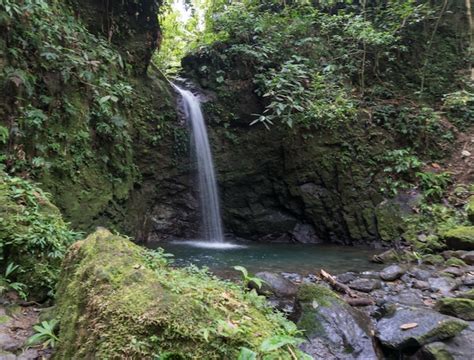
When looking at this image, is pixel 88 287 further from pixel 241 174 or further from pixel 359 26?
pixel 359 26

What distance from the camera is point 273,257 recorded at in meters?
8.05

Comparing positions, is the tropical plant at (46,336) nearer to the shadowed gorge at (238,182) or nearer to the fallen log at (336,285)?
the shadowed gorge at (238,182)

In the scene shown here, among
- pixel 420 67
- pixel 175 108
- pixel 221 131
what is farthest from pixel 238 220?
pixel 420 67

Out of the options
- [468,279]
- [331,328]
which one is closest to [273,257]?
[468,279]

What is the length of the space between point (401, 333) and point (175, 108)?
831cm

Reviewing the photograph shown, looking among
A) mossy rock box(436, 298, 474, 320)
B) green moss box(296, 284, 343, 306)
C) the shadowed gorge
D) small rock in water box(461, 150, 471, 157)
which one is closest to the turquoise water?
the shadowed gorge

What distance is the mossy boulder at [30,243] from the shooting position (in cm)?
322

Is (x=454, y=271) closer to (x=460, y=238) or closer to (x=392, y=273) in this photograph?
(x=392, y=273)

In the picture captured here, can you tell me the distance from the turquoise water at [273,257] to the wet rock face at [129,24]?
482 centimetres

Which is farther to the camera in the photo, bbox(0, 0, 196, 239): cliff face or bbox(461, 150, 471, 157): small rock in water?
bbox(461, 150, 471, 157): small rock in water

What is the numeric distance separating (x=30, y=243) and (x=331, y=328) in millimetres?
3060

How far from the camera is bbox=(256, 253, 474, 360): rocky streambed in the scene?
3607 mm

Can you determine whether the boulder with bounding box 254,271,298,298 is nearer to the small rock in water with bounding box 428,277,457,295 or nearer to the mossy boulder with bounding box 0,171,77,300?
the small rock in water with bounding box 428,277,457,295

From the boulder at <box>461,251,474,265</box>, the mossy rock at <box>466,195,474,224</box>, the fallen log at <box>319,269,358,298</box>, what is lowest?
the fallen log at <box>319,269,358,298</box>
